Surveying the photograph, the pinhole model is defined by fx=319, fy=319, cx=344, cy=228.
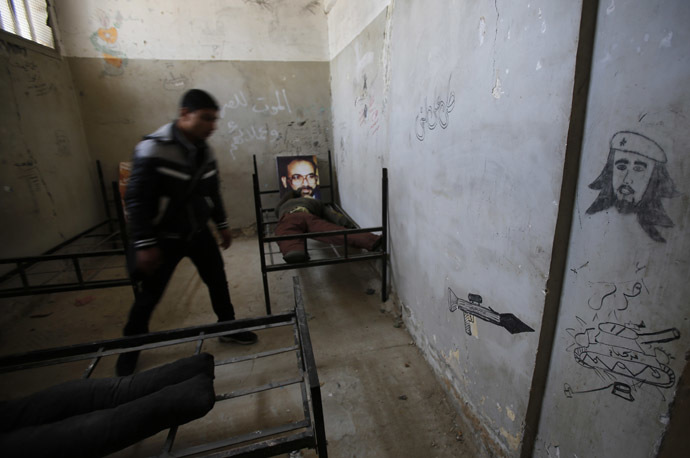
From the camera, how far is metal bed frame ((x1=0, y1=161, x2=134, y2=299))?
1928mm

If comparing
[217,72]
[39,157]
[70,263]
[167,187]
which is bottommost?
[70,263]

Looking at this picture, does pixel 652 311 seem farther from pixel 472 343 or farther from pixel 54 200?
pixel 54 200

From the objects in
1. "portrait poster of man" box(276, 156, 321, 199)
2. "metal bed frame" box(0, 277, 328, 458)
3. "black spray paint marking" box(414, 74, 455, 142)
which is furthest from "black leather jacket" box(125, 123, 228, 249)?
"portrait poster of man" box(276, 156, 321, 199)

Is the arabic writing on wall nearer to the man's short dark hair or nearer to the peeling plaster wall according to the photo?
the peeling plaster wall

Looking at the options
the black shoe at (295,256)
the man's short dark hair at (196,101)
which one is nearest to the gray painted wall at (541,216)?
the black shoe at (295,256)

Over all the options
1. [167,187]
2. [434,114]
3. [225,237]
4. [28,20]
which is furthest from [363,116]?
[28,20]

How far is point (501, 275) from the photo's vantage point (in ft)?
3.86

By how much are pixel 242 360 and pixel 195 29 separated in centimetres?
424

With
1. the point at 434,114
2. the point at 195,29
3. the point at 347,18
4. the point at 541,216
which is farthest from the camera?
the point at 195,29

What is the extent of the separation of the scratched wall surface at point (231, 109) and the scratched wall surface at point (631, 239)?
4103 mm

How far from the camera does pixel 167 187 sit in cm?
162

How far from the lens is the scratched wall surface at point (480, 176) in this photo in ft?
3.11

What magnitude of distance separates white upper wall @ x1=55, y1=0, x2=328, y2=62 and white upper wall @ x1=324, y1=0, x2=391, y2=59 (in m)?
0.28

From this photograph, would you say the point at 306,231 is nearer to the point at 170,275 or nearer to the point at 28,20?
the point at 170,275
